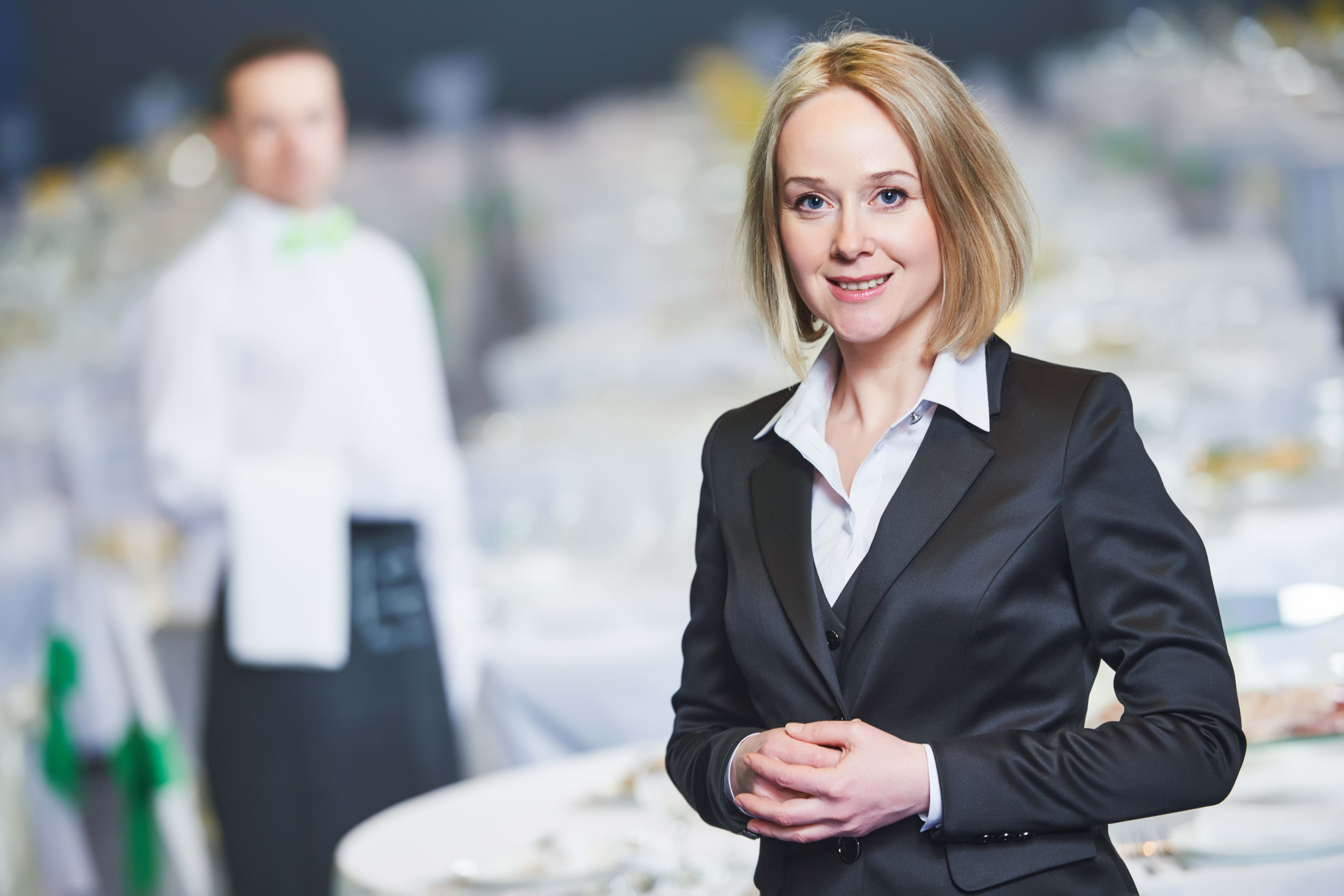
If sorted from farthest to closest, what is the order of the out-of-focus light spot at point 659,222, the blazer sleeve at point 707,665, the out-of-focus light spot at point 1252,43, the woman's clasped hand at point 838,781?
the out-of-focus light spot at point 1252,43 → the out-of-focus light spot at point 659,222 → the blazer sleeve at point 707,665 → the woman's clasped hand at point 838,781

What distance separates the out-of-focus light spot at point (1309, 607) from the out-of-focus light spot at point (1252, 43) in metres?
6.03

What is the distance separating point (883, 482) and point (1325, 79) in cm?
639

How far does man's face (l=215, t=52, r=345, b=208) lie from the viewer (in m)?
2.44

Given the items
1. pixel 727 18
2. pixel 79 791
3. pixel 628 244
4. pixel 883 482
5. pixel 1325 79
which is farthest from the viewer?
pixel 727 18

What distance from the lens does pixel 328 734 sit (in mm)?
2471

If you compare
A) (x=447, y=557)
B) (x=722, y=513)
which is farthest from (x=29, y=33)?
(x=722, y=513)

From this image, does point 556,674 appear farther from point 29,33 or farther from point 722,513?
point 29,33

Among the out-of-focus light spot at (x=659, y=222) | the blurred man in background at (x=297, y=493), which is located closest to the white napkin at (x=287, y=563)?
the blurred man in background at (x=297, y=493)

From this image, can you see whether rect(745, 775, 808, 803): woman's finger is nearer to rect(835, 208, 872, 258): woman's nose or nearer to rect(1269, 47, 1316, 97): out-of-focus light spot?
rect(835, 208, 872, 258): woman's nose

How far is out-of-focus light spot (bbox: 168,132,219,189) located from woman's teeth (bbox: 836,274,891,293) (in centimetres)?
676

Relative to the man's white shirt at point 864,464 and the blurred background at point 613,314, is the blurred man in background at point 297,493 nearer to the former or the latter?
the blurred background at point 613,314

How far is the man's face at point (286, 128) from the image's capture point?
8.01ft

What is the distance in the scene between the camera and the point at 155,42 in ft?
31.8

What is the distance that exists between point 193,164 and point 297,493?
18.6ft
